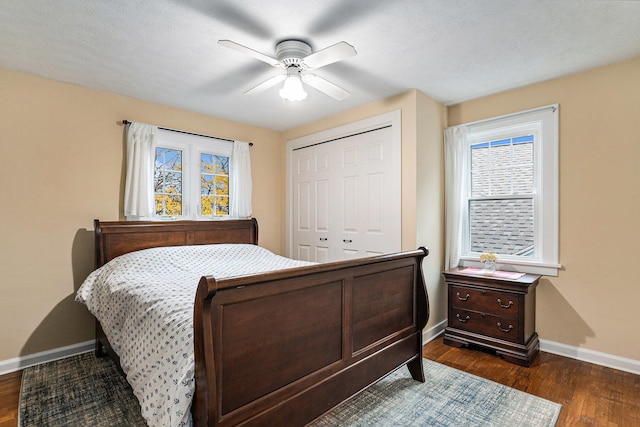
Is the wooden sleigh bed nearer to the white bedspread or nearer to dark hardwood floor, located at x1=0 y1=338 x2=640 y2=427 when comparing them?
the white bedspread

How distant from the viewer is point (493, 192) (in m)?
3.39

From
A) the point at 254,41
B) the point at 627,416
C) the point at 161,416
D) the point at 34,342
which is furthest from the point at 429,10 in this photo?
the point at 34,342

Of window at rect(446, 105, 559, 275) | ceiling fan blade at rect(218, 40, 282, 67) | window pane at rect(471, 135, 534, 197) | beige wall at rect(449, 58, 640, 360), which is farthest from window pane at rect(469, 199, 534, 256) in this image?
ceiling fan blade at rect(218, 40, 282, 67)

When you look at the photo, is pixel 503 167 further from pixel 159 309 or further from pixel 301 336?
pixel 159 309

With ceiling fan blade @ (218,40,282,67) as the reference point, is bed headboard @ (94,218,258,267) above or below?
below

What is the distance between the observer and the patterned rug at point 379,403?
2.00 meters

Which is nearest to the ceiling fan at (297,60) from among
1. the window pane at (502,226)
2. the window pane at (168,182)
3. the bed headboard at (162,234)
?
the window pane at (168,182)

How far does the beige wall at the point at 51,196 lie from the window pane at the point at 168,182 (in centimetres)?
35

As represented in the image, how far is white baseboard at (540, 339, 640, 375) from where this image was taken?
8.46ft

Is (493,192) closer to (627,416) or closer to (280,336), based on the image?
(627,416)

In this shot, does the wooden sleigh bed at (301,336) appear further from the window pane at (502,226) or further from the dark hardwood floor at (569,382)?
the window pane at (502,226)

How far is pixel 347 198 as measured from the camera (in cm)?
381

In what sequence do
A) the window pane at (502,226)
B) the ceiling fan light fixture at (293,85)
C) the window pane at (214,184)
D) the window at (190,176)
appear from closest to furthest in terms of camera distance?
the ceiling fan light fixture at (293,85)
the window pane at (502,226)
the window at (190,176)
the window pane at (214,184)

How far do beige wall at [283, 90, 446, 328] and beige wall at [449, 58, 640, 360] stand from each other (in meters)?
0.93
